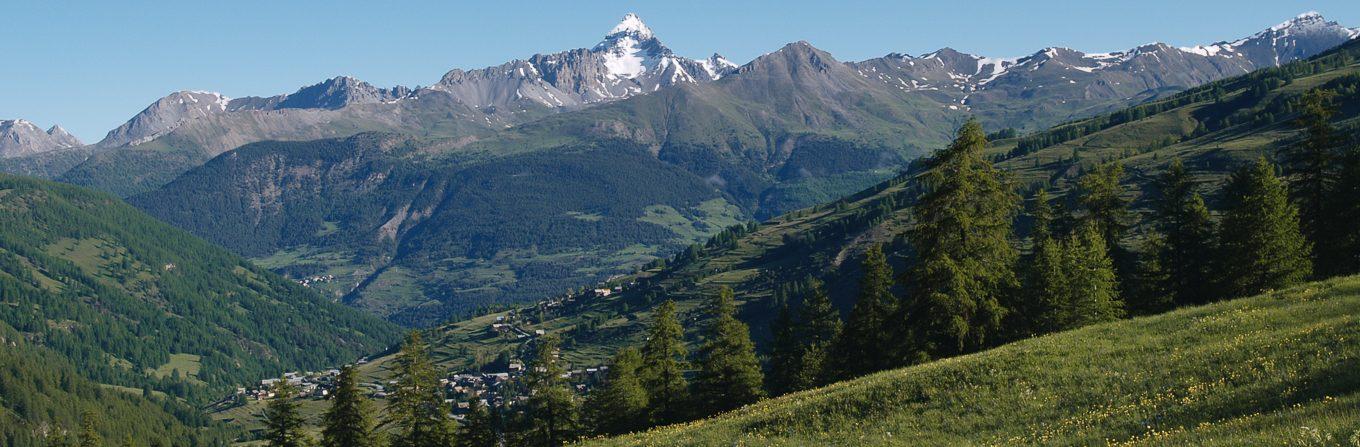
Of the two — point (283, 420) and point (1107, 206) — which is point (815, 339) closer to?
point (1107, 206)

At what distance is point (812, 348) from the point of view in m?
78.6

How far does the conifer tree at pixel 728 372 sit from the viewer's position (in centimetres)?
7056

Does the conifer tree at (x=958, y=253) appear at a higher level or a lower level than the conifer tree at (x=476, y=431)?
higher

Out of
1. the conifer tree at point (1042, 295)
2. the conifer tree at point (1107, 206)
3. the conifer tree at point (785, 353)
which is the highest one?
the conifer tree at point (1107, 206)

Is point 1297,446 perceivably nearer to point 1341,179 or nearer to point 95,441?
point 1341,179

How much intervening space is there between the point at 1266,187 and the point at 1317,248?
858cm

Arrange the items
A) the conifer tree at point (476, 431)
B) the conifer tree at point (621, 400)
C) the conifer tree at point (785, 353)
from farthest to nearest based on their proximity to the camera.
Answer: the conifer tree at point (476, 431) < the conifer tree at point (785, 353) < the conifer tree at point (621, 400)

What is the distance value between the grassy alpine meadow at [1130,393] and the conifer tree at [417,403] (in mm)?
41189

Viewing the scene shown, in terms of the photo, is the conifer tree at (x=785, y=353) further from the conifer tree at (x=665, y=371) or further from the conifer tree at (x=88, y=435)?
the conifer tree at (x=88, y=435)

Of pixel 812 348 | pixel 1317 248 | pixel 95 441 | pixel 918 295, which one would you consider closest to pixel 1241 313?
pixel 918 295

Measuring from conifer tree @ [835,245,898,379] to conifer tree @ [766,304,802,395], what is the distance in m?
8.76

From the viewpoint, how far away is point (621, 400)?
73062 mm

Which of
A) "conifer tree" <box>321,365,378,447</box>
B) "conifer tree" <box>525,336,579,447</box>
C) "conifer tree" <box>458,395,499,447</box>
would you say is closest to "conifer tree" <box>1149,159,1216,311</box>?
"conifer tree" <box>525,336,579,447</box>

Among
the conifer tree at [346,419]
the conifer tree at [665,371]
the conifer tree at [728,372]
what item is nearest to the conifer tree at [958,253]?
the conifer tree at [728,372]
